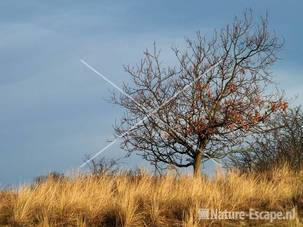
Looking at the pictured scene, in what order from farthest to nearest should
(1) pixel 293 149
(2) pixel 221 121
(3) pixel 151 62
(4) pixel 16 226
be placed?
(1) pixel 293 149 → (3) pixel 151 62 → (2) pixel 221 121 → (4) pixel 16 226

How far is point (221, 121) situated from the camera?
60.5 feet

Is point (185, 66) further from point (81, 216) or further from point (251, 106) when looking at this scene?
point (81, 216)

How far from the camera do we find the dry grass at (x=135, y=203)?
9.67 meters

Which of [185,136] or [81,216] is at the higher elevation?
[185,136]

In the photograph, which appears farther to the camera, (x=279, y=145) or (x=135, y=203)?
(x=279, y=145)

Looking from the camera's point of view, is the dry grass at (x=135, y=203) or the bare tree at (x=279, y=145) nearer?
the dry grass at (x=135, y=203)

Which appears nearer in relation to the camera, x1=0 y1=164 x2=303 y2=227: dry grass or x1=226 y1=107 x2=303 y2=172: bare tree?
x1=0 y1=164 x2=303 y2=227: dry grass

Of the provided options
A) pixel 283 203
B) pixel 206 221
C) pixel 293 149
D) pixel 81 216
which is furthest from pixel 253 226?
pixel 293 149

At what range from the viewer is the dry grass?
31.7 feet

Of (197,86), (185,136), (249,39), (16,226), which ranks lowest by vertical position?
(16,226)

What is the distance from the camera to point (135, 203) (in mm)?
10484

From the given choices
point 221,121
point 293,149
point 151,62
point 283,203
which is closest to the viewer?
point 283,203

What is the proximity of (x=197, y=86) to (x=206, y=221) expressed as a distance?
9372 mm

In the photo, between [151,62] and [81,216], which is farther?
[151,62]
